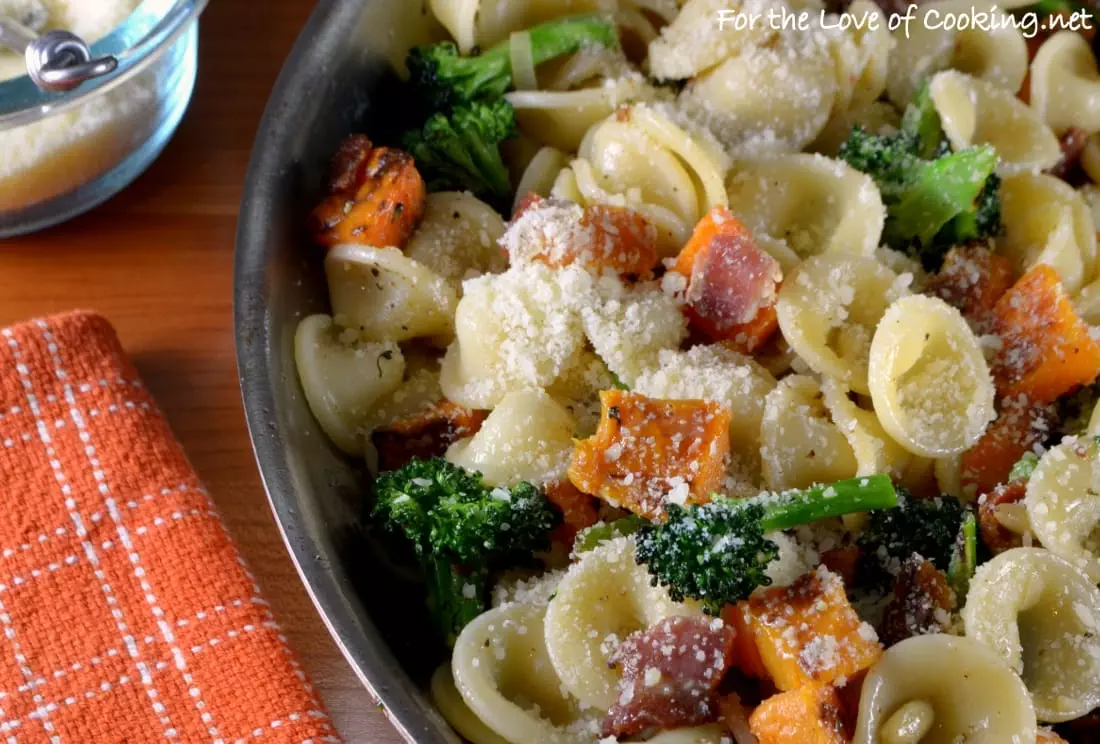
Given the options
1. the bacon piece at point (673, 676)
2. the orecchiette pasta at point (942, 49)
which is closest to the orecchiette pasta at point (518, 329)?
the bacon piece at point (673, 676)

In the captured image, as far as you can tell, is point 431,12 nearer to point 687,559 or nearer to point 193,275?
point 193,275

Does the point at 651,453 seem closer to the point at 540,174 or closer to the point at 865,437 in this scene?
the point at 865,437

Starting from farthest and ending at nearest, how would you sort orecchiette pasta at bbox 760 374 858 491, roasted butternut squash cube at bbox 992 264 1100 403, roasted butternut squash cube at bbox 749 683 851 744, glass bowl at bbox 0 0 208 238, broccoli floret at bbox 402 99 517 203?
broccoli floret at bbox 402 99 517 203
glass bowl at bbox 0 0 208 238
roasted butternut squash cube at bbox 992 264 1100 403
orecchiette pasta at bbox 760 374 858 491
roasted butternut squash cube at bbox 749 683 851 744

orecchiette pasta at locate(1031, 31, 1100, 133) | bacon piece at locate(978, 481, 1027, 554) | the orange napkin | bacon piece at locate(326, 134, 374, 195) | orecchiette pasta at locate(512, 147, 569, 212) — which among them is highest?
orecchiette pasta at locate(1031, 31, 1100, 133)

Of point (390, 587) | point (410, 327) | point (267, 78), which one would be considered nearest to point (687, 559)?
point (390, 587)

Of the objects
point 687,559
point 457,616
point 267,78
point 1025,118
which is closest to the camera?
point 687,559

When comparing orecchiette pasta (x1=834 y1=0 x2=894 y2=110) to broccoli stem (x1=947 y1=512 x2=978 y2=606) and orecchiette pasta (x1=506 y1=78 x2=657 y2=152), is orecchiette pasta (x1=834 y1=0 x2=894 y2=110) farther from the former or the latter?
broccoli stem (x1=947 y1=512 x2=978 y2=606)

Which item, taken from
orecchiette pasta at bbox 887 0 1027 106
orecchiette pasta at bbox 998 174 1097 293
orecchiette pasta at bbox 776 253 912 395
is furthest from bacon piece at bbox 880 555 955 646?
orecchiette pasta at bbox 887 0 1027 106
